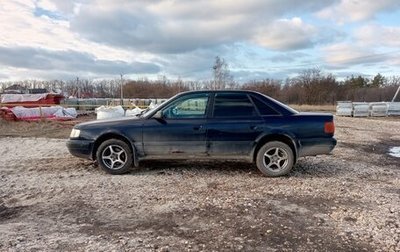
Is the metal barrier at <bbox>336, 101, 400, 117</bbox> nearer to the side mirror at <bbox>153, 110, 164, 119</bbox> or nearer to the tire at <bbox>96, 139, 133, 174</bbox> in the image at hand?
the side mirror at <bbox>153, 110, 164, 119</bbox>

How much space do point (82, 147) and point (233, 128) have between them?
2.83m

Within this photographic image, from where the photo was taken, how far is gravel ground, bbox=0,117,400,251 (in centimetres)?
392

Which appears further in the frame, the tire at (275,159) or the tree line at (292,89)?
the tree line at (292,89)

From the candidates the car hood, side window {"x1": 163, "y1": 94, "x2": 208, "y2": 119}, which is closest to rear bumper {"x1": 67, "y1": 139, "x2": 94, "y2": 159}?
the car hood

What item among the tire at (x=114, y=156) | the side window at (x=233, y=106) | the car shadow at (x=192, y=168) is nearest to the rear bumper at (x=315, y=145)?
the car shadow at (x=192, y=168)

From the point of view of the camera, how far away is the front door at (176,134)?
264 inches

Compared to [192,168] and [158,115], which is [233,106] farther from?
[192,168]

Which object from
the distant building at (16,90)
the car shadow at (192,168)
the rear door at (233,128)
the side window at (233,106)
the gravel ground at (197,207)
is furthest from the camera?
the distant building at (16,90)

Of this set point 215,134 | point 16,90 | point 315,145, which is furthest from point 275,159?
point 16,90

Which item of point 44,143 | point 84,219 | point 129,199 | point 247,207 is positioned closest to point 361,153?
point 247,207

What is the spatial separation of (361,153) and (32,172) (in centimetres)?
814

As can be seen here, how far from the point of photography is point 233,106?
22.4 feet

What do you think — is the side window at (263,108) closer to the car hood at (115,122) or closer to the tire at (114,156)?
the car hood at (115,122)

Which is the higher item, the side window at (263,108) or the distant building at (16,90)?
the distant building at (16,90)
